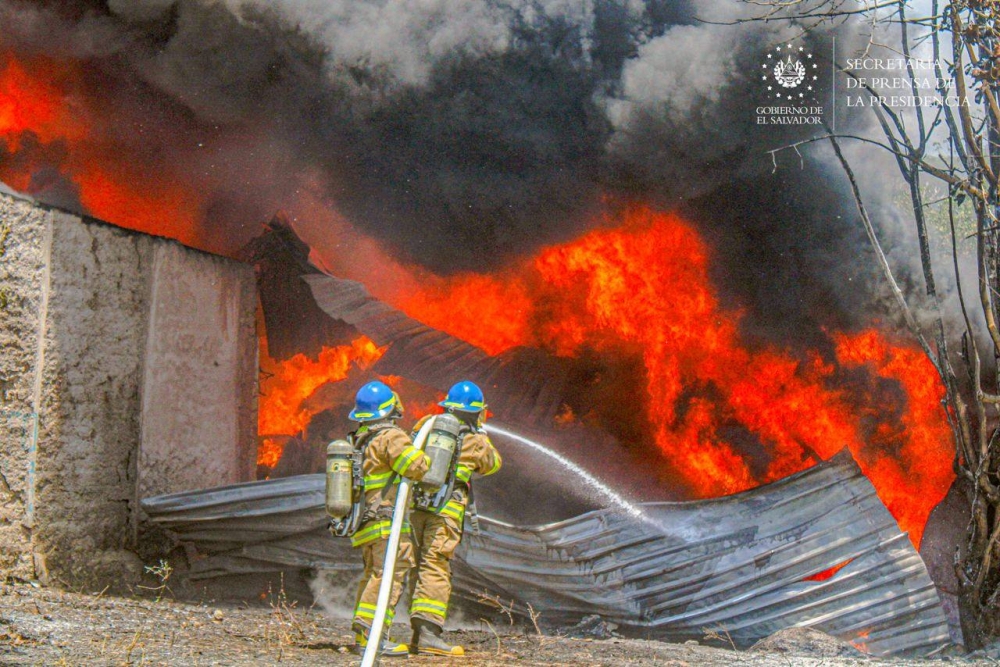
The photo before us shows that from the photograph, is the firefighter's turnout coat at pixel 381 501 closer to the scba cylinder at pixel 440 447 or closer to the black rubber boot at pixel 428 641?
the scba cylinder at pixel 440 447

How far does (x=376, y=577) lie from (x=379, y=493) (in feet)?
1.41

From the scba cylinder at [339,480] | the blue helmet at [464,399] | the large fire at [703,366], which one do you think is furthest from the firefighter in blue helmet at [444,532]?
the large fire at [703,366]

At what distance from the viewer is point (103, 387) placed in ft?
18.8

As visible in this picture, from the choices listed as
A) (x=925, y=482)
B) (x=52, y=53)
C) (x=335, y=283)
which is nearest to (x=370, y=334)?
(x=335, y=283)


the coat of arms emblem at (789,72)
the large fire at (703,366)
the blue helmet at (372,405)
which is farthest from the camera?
the coat of arms emblem at (789,72)

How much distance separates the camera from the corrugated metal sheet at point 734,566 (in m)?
5.30

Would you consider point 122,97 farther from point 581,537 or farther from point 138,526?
point 581,537

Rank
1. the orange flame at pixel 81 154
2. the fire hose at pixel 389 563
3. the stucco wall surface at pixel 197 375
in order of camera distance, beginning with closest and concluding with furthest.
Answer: the fire hose at pixel 389 563 < the stucco wall surface at pixel 197 375 < the orange flame at pixel 81 154

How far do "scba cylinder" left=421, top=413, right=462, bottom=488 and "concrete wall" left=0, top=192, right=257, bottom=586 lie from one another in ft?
7.72

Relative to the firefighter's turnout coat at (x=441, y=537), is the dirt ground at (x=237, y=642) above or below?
below

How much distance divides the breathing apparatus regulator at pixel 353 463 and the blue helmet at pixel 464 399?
293 mm

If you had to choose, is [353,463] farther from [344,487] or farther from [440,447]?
[440,447]

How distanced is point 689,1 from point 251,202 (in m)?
3.62

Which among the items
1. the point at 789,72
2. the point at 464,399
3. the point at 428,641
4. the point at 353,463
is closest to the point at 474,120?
the point at 789,72
